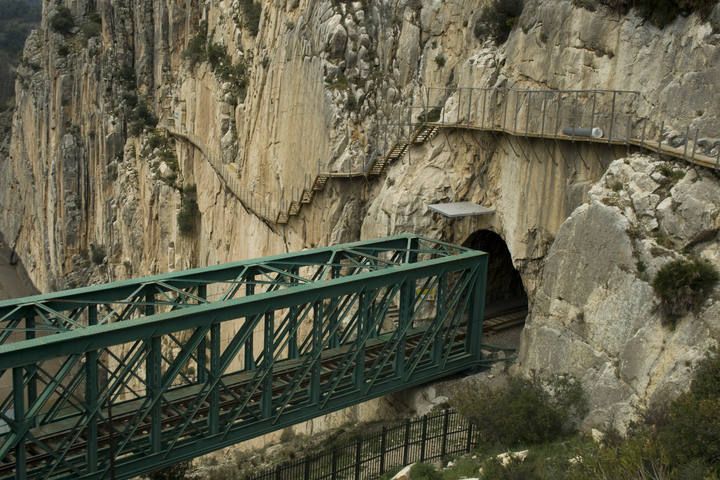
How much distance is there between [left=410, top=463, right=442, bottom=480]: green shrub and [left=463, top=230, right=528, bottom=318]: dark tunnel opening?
11.7m

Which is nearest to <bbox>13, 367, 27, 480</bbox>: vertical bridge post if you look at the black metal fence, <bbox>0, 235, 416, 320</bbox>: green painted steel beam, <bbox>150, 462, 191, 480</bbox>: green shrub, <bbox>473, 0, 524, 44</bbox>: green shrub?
<bbox>0, 235, 416, 320</bbox>: green painted steel beam

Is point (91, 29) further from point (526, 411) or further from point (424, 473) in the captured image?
point (424, 473)

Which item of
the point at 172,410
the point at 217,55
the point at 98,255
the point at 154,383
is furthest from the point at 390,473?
the point at 98,255

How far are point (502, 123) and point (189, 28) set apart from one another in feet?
104

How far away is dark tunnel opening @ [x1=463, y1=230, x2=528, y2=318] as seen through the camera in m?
27.8

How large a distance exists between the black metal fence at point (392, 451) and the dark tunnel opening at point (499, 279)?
8.58 meters

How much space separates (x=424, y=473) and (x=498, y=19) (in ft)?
49.0

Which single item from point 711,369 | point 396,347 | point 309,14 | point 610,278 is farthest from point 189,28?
point 711,369

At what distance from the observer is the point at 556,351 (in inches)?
758

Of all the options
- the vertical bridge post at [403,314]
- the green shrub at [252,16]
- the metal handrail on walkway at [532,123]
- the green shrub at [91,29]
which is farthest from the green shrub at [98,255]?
the vertical bridge post at [403,314]

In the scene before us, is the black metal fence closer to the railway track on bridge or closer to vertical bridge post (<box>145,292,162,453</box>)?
the railway track on bridge

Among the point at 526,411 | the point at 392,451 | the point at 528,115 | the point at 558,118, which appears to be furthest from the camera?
the point at 528,115

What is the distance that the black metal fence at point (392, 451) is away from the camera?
58.7 feet

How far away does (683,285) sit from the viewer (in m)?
15.8
